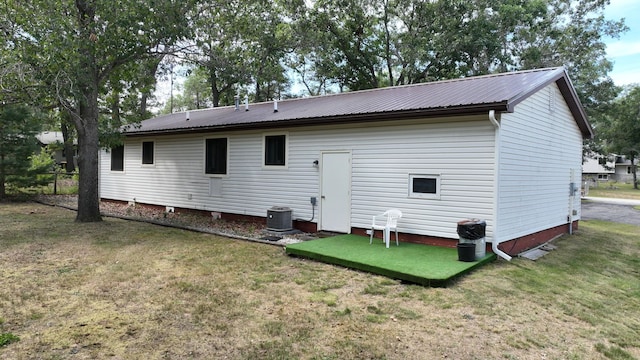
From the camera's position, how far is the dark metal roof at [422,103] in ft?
21.2

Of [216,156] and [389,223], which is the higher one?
[216,156]

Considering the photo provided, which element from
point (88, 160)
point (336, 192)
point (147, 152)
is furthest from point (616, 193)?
point (88, 160)

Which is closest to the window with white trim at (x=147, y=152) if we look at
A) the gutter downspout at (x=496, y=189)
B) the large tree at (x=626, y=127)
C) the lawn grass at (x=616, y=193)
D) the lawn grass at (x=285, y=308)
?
the lawn grass at (x=285, y=308)

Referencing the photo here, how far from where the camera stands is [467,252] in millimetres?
5895

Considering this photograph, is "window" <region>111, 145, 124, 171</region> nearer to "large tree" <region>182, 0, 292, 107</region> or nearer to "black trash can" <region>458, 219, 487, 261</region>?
"large tree" <region>182, 0, 292, 107</region>

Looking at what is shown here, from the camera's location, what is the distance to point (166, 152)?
473 inches

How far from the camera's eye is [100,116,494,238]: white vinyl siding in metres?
6.59

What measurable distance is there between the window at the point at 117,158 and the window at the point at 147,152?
1.39m

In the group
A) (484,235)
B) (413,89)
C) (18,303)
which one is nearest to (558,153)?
(413,89)

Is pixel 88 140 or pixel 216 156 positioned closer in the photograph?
pixel 88 140

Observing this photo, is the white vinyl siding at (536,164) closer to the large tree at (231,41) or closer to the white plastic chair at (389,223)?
the white plastic chair at (389,223)

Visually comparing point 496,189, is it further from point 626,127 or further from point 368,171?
point 626,127

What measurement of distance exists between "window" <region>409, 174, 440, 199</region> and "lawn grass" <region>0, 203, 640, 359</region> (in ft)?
5.24

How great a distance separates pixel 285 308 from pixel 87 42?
24.6 ft
